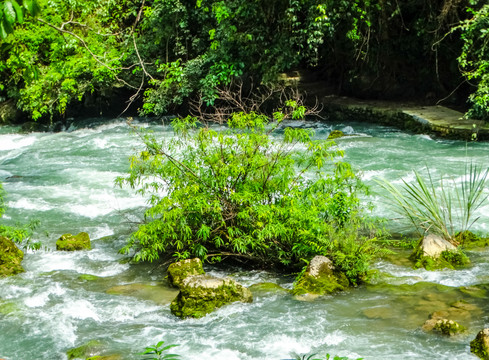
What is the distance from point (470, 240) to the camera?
6734 mm

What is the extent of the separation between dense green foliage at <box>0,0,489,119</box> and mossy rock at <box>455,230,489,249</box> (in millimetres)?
5747

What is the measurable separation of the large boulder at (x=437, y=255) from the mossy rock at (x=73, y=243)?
12.7 ft

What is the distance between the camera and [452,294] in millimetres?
5344

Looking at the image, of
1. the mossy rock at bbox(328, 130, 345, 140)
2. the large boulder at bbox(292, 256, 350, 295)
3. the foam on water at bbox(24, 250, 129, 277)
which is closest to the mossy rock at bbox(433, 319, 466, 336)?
the large boulder at bbox(292, 256, 350, 295)

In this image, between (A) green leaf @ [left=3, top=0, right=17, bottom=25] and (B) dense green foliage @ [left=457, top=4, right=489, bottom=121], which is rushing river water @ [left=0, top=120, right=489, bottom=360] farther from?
(B) dense green foliage @ [left=457, top=4, right=489, bottom=121]

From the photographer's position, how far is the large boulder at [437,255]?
6.03 metres

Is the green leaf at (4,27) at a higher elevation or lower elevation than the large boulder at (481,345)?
higher

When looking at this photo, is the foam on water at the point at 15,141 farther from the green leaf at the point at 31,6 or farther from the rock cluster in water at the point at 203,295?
the green leaf at the point at 31,6

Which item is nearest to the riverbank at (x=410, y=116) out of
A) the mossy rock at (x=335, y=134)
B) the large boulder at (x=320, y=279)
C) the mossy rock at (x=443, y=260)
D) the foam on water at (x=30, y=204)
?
the mossy rock at (x=335, y=134)

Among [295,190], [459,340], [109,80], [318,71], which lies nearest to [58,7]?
[109,80]

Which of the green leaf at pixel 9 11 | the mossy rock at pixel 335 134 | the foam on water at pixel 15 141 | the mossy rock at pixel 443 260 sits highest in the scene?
the green leaf at pixel 9 11

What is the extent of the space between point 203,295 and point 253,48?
9930 millimetres

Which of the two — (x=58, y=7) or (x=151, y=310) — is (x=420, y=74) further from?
(x=151, y=310)

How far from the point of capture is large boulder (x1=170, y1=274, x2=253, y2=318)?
514 centimetres
